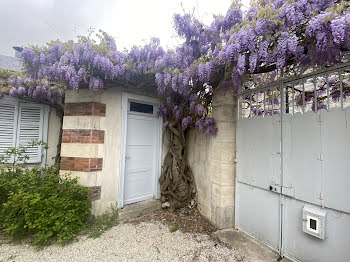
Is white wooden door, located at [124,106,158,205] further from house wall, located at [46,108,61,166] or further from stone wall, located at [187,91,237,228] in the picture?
house wall, located at [46,108,61,166]

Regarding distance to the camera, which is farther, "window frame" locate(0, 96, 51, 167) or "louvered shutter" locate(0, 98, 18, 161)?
"window frame" locate(0, 96, 51, 167)

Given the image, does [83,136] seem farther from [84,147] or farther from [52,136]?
[52,136]

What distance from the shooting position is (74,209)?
3357mm

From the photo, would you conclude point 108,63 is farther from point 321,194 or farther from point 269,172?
point 321,194

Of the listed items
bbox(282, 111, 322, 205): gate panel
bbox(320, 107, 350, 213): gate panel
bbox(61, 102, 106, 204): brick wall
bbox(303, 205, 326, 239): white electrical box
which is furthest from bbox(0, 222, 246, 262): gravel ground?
bbox(320, 107, 350, 213): gate panel

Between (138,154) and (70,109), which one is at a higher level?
Answer: (70,109)

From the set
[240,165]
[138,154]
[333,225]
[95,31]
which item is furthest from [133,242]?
[95,31]

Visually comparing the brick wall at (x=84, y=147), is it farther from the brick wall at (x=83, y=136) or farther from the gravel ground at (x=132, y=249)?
the gravel ground at (x=132, y=249)

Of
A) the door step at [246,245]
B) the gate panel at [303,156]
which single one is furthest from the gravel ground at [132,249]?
the gate panel at [303,156]

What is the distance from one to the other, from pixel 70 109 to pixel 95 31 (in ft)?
5.62

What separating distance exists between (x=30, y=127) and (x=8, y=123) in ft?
1.57

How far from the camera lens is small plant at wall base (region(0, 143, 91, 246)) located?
3074mm

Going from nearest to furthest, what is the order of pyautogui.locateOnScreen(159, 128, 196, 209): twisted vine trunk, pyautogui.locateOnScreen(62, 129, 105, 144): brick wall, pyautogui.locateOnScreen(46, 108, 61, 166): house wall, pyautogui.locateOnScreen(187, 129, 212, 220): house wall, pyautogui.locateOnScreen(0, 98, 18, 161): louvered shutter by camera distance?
pyautogui.locateOnScreen(62, 129, 105, 144): brick wall, pyautogui.locateOnScreen(187, 129, 212, 220): house wall, pyautogui.locateOnScreen(159, 128, 196, 209): twisted vine trunk, pyautogui.locateOnScreen(0, 98, 18, 161): louvered shutter, pyautogui.locateOnScreen(46, 108, 61, 166): house wall

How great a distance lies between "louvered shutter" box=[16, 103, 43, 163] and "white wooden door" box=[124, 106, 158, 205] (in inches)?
112
